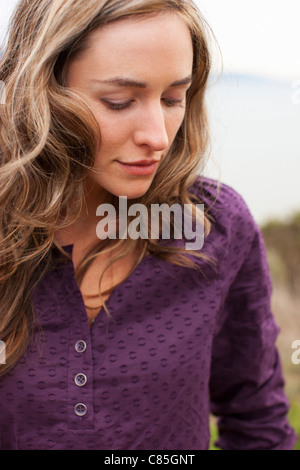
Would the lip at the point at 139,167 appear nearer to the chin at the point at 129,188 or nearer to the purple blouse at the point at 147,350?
the chin at the point at 129,188

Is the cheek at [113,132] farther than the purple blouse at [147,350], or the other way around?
the purple blouse at [147,350]

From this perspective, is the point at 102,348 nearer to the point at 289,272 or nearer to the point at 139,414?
the point at 139,414

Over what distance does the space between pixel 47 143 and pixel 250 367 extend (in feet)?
2.89

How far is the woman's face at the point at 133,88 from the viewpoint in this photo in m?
1.21

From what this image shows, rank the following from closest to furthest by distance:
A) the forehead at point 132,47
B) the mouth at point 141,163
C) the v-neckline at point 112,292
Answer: the forehead at point 132,47, the mouth at point 141,163, the v-neckline at point 112,292

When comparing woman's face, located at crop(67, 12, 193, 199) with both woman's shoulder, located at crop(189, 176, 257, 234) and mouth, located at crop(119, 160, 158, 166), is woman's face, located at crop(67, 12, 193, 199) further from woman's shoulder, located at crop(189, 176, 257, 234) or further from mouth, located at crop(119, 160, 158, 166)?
woman's shoulder, located at crop(189, 176, 257, 234)

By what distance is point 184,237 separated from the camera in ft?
5.14

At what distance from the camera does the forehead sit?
1.21 m

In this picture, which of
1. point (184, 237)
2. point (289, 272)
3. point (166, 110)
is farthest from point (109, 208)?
point (289, 272)

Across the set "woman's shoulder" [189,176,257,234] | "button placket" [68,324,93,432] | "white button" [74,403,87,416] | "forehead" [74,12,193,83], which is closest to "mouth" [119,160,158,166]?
"forehead" [74,12,193,83]

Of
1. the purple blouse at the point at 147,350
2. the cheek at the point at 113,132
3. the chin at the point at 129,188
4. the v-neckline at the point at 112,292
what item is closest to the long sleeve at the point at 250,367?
the purple blouse at the point at 147,350

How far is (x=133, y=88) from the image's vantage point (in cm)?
124

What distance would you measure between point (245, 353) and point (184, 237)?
402 mm

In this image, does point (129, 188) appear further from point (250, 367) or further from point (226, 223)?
point (250, 367)
